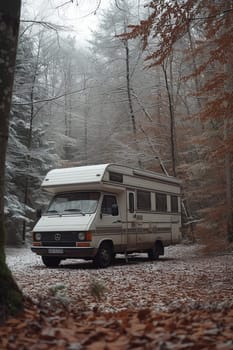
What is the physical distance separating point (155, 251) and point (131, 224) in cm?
218

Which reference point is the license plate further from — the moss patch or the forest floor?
the moss patch

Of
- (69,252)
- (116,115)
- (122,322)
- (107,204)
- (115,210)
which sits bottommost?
(122,322)

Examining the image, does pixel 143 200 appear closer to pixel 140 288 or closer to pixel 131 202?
pixel 131 202

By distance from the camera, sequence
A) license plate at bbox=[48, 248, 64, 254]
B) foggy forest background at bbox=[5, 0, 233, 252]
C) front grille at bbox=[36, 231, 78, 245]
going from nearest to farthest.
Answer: front grille at bbox=[36, 231, 78, 245] → license plate at bbox=[48, 248, 64, 254] → foggy forest background at bbox=[5, 0, 233, 252]

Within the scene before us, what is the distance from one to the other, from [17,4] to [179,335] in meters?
4.08

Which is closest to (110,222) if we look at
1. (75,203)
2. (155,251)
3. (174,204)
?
(75,203)

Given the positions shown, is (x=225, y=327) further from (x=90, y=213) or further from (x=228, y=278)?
(x=90, y=213)

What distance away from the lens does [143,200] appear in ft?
48.0

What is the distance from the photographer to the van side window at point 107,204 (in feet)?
41.7

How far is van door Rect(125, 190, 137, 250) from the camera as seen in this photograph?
13.7 m

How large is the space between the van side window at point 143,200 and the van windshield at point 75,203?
2112 millimetres

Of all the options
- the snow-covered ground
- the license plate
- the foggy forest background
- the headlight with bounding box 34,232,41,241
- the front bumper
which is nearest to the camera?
the snow-covered ground

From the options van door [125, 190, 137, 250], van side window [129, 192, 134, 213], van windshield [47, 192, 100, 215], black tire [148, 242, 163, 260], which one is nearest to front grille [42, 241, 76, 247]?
van windshield [47, 192, 100, 215]

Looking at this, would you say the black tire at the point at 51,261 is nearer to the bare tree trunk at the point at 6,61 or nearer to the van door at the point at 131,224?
the van door at the point at 131,224
